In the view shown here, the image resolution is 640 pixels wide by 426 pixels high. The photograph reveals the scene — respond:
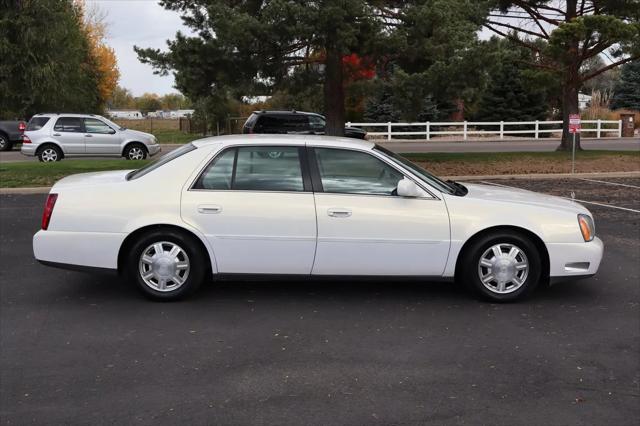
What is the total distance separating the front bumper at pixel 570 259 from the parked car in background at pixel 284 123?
1615 cm

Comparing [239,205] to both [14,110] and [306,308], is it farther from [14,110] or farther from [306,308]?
[14,110]

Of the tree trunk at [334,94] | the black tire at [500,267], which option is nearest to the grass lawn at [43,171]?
the tree trunk at [334,94]

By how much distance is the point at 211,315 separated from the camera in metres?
5.32

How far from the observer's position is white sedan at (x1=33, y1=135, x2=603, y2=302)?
548 centimetres

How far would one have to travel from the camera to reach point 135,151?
806 inches

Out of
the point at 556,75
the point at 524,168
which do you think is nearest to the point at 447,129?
the point at 556,75

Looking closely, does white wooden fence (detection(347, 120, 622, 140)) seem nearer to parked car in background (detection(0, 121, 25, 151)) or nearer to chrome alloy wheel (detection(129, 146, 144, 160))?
parked car in background (detection(0, 121, 25, 151))

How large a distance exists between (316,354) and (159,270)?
5.76 feet

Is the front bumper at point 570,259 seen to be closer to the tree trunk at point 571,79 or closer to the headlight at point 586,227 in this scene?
the headlight at point 586,227

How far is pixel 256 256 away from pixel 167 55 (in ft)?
45.0

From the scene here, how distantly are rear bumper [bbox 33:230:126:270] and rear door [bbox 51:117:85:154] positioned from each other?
15.7 meters

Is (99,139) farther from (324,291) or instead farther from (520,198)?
(520,198)

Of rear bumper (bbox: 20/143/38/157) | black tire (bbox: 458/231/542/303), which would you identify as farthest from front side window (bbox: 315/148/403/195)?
rear bumper (bbox: 20/143/38/157)

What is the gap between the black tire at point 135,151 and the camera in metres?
20.5
